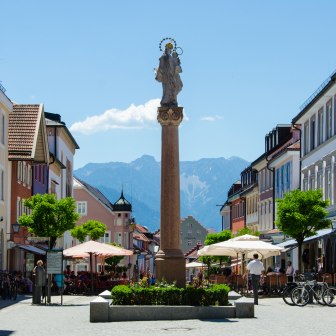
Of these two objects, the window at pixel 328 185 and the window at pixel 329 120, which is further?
the window at pixel 329 120

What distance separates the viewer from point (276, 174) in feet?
241

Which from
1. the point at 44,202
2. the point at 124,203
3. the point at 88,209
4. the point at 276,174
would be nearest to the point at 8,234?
the point at 44,202

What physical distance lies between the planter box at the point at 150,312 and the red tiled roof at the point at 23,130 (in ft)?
103

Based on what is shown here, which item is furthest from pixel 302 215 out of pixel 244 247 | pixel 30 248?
pixel 30 248

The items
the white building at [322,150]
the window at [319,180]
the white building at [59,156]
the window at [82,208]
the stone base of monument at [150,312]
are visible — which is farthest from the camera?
the window at [82,208]

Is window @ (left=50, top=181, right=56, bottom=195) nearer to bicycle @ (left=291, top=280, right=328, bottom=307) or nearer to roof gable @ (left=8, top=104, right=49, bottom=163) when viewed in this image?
roof gable @ (left=8, top=104, right=49, bottom=163)

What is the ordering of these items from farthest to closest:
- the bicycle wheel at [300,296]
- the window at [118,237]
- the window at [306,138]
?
the window at [118,237]
the window at [306,138]
the bicycle wheel at [300,296]

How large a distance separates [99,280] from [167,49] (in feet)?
83.8

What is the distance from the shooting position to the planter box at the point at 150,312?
77.5ft

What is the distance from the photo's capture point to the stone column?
26250 mm

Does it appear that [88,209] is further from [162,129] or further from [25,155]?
[162,129]

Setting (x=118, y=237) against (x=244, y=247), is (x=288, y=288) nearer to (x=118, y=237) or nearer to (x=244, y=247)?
(x=244, y=247)

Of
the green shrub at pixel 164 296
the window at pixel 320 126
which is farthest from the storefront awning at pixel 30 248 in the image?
the green shrub at pixel 164 296

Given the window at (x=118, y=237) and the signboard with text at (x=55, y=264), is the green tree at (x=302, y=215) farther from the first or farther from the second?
the window at (x=118, y=237)
